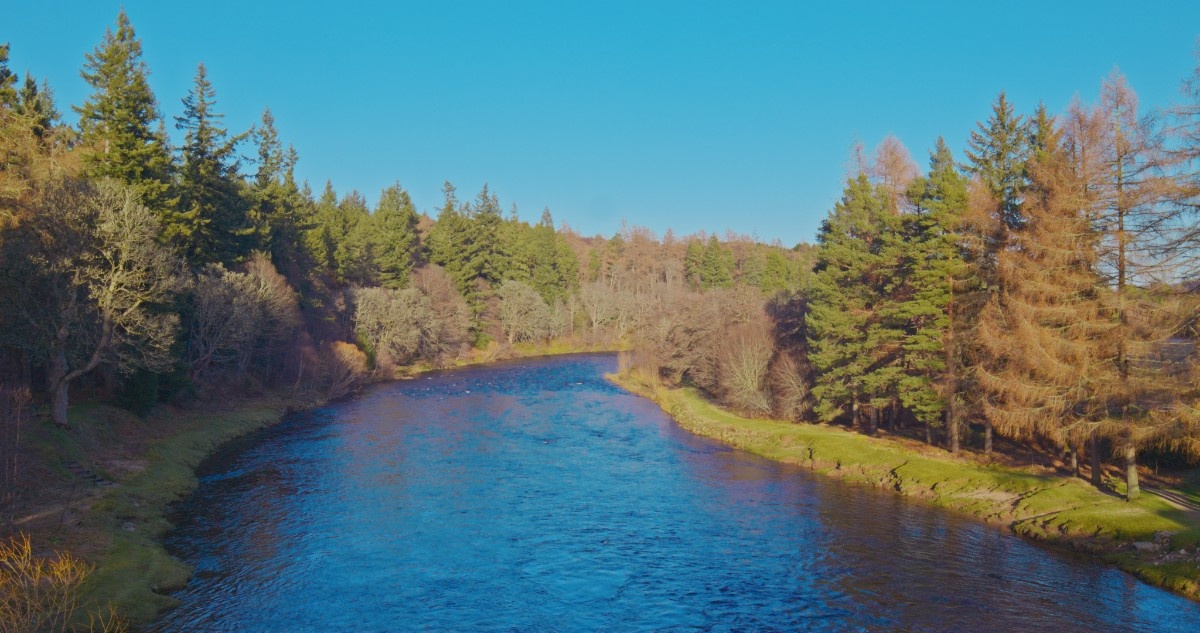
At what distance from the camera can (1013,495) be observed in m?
30.8

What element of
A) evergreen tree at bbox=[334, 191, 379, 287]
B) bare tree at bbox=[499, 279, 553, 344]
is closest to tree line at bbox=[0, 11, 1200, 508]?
evergreen tree at bbox=[334, 191, 379, 287]

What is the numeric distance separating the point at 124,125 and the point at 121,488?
24.2m

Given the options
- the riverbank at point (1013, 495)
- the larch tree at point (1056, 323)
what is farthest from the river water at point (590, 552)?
the larch tree at point (1056, 323)

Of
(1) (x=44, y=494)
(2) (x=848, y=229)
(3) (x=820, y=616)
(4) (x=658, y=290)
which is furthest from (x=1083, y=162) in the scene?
(4) (x=658, y=290)

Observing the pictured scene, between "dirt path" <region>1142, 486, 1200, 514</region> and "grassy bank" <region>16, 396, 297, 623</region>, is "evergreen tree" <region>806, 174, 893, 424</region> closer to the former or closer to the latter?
"dirt path" <region>1142, 486, 1200, 514</region>

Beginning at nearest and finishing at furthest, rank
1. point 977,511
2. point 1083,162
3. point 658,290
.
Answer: point 1083,162, point 977,511, point 658,290

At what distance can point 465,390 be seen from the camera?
6756 cm

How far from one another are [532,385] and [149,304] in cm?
4000

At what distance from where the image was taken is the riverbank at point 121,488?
20.4m

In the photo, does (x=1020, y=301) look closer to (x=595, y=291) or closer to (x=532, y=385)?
(x=532, y=385)

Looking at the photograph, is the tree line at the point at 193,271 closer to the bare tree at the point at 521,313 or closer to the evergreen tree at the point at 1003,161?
the bare tree at the point at 521,313

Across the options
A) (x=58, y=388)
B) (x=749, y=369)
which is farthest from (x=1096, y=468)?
(x=58, y=388)

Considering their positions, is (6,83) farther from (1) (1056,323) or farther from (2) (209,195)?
(1) (1056,323)

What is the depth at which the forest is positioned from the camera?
26.6 m
